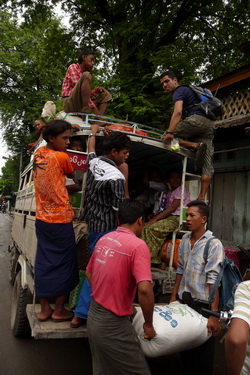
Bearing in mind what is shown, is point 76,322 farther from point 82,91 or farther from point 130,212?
point 82,91

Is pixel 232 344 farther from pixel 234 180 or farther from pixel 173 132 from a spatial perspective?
pixel 234 180

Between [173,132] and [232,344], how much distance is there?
9.79 feet

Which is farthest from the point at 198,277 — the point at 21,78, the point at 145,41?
the point at 21,78

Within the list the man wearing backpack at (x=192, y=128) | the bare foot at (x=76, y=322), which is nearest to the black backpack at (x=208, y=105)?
the man wearing backpack at (x=192, y=128)

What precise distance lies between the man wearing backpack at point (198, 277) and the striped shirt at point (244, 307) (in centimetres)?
125

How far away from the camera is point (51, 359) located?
3818mm

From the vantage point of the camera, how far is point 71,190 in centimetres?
354

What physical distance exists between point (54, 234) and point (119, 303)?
105 cm

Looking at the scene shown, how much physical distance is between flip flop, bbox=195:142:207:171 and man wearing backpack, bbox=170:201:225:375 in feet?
2.79

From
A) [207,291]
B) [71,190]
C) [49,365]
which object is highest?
[71,190]

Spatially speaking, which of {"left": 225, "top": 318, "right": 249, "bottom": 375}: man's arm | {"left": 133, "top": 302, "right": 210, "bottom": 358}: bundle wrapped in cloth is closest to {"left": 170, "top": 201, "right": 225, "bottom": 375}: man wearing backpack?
{"left": 133, "top": 302, "right": 210, "bottom": 358}: bundle wrapped in cloth

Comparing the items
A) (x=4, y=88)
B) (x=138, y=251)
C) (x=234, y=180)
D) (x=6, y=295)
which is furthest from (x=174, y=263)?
(x=4, y=88)

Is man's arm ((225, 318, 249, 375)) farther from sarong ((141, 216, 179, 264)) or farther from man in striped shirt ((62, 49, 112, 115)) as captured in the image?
man in striped shirt ((62, 49, 112, 115))

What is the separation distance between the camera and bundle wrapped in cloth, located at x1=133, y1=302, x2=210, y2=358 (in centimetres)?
245
